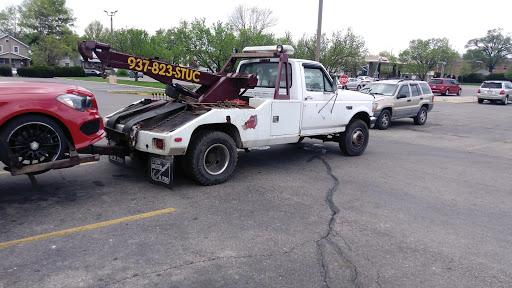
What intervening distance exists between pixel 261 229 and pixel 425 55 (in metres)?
64.3

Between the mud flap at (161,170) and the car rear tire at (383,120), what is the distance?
1002 centimetres

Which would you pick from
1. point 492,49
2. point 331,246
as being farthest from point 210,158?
point 492,49

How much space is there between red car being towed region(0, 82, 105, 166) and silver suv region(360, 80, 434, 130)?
10867 mm

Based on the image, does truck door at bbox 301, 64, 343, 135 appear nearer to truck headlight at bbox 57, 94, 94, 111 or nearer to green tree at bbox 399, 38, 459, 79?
truck headlight at bbox 57, 94, 94, 111

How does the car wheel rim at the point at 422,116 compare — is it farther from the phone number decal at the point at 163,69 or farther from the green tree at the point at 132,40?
the green tree at the point at 132,40

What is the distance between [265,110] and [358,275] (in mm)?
3394

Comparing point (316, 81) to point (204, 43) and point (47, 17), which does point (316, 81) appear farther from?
point (47, 17)

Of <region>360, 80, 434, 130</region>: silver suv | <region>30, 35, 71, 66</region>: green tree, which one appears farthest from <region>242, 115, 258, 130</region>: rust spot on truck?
<region>30, 35, 71, 66</region>: green tree

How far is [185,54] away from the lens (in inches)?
1147

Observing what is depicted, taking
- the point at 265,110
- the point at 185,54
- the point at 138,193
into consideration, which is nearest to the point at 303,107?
the point at 265,110

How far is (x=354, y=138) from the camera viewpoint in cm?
841

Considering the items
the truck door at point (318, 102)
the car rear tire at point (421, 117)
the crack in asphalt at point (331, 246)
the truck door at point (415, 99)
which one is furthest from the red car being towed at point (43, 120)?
the car rear tire at point (421, 117)

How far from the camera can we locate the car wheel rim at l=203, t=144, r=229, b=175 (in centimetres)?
586

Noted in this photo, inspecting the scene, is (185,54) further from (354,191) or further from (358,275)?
(358,275)
